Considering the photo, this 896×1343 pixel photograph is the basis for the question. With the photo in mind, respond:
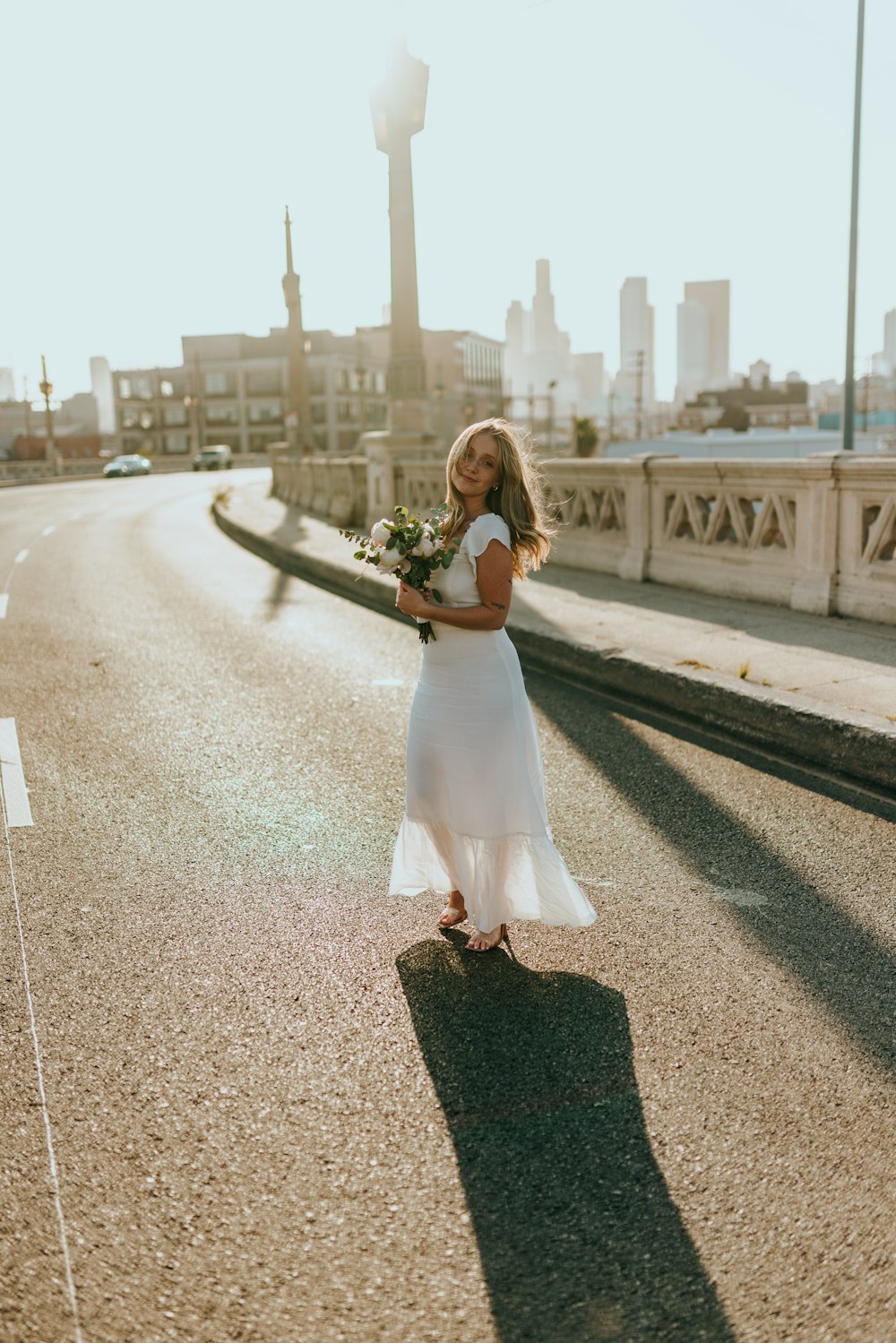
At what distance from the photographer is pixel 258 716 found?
8.13 meters

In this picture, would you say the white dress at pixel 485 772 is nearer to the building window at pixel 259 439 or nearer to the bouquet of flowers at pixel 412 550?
the bouquet of flowers at pixel 412 550

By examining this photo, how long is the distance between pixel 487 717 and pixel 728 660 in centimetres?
449

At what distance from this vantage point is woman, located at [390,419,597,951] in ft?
13.7

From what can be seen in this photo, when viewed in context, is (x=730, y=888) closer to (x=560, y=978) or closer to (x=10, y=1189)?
(x=560, y=978)

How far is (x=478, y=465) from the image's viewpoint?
13.7 ft

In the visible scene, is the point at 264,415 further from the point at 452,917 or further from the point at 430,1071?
the point at 430,1071

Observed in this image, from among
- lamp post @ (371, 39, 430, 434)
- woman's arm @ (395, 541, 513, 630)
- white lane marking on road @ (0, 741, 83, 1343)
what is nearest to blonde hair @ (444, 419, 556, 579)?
woman's arm @ (395, 541, 513, 630)

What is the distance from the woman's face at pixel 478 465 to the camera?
4.16 metres

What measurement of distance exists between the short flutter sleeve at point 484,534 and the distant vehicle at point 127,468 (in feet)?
239

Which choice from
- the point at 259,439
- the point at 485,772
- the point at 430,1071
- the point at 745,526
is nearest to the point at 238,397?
the point at 259,439

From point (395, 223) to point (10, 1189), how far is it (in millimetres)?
18621

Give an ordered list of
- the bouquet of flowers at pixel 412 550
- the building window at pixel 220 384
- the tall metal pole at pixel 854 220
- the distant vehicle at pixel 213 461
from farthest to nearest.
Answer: the building window at pixel 220 384 → the distant vehicle at pixel 213 461 → the tall metal pole at pixel 854 220 → the bouquet of flowers at pixel 412 550

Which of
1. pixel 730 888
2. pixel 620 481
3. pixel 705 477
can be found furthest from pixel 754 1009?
pixel 620 481

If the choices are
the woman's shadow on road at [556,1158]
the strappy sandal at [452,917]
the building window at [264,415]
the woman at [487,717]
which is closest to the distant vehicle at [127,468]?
the building window at [264,415]
